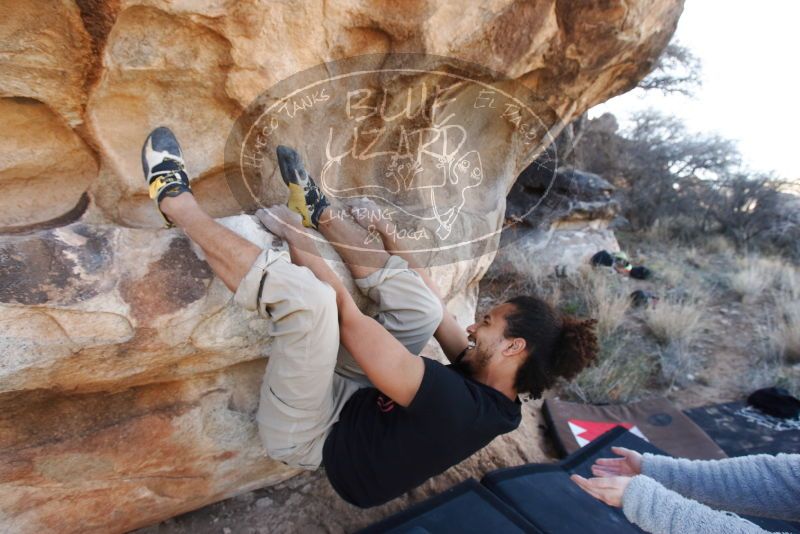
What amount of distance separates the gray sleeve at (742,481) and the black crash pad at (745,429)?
1757 mm

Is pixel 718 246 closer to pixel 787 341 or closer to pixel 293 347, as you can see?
pixel 787 341

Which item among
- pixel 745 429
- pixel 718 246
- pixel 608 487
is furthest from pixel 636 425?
pixel 718 246

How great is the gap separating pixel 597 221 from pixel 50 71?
5993 mm

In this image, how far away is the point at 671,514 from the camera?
1271mm

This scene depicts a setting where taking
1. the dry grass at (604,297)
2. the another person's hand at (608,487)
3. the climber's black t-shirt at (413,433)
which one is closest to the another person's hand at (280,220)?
the climber's black t-shirt at (413,433)

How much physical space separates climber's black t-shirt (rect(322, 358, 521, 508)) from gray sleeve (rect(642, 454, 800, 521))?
524mm

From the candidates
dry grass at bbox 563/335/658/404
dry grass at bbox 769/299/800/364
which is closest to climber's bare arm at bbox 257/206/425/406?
dry grass at bbox 563/335/658/404

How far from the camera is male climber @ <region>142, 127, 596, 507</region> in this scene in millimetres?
1449

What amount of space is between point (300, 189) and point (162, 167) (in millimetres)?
436

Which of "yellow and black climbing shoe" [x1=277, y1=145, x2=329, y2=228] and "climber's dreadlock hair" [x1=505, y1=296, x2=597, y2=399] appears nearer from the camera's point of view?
"yellow and black climbing shoe" [x1=277, y1=145, x2=329, y2=228]

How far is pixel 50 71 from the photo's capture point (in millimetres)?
1339

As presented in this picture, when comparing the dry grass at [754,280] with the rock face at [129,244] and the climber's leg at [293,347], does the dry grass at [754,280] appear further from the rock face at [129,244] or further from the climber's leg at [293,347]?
the climber's leg at [293,347]

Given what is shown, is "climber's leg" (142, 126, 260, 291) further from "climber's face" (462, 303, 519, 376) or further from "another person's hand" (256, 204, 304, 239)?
"climber's face" (462, 303, 519, 376)

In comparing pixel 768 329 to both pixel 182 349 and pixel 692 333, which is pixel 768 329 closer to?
pixel 692 333
